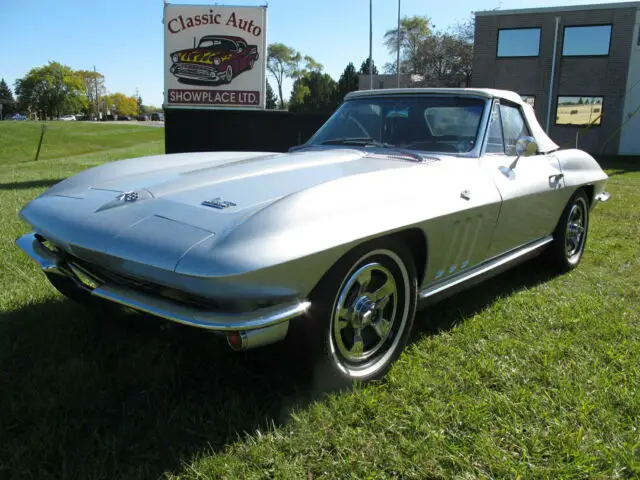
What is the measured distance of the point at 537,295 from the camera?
3.67 metres

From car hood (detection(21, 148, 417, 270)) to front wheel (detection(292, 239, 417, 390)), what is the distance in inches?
15.5

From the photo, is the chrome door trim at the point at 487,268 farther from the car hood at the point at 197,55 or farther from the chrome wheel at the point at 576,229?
the car hood at the point at 197,55

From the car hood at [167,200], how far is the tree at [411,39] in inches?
1466

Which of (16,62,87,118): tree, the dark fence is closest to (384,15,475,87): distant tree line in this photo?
the dark fence

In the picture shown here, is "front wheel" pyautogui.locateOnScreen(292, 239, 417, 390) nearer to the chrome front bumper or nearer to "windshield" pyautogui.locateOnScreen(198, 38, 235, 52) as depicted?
the chrome front bumper

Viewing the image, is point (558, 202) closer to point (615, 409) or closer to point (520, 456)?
point (615, 409)

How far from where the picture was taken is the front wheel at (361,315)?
206 cm

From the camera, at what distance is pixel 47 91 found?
3708 inches

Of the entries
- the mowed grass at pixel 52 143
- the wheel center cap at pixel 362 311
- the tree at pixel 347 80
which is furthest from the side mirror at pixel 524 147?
the tree at pixel 347 80

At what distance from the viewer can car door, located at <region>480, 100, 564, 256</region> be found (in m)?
3.15

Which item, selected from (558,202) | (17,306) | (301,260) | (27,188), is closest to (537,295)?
(558,202)

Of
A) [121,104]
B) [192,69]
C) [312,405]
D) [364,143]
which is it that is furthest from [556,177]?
[121,104]

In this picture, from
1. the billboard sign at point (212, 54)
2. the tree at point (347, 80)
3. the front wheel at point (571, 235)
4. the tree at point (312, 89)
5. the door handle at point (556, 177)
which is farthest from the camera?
the tree at point (312, 89)

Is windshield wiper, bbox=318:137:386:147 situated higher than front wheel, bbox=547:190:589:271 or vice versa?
windshield wiper, bbox=318:137:386:147
